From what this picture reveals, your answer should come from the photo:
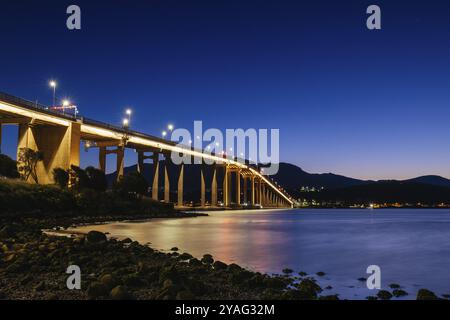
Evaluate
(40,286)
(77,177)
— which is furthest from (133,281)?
(77,177)

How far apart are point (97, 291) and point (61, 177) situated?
41272 mm

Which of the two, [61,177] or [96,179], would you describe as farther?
[96,179]

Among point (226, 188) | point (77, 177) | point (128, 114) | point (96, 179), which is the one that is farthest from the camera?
point (226, 188)

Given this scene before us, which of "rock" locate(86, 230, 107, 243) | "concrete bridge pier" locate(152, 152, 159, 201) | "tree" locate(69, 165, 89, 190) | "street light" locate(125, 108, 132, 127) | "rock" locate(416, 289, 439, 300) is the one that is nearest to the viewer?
"rock" locate(416, 289, 439, 300)

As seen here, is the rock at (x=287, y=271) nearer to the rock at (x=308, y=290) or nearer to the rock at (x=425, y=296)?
the rock at (x=308, y=290)

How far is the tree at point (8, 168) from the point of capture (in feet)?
148

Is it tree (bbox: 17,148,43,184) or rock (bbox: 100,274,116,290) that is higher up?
tree (bbox: 17,148,43,184)

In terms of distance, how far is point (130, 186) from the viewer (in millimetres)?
59031

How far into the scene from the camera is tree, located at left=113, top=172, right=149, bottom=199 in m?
58.4

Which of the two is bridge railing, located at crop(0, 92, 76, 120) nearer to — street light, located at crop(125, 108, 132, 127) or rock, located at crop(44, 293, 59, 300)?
street light, located at crop(125, 108, 132, 127)

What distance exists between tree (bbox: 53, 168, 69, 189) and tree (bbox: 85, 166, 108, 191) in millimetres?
3954

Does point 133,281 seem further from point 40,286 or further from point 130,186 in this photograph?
point 130,186

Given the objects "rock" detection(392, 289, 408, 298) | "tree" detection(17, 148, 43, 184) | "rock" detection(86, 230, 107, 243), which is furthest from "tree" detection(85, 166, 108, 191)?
"rock" detection(392, 289, 408, 298)
